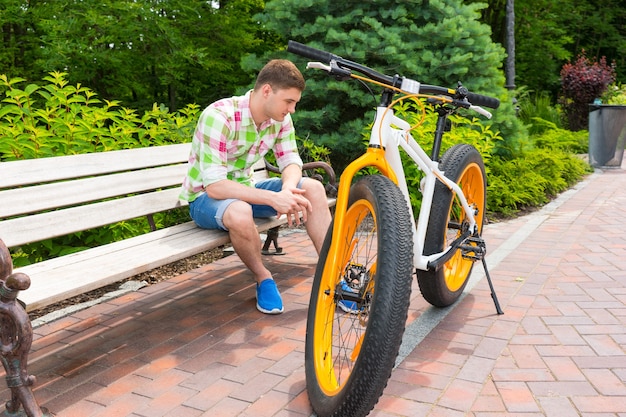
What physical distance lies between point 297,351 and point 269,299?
56 centimetres

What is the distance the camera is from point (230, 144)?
362cm

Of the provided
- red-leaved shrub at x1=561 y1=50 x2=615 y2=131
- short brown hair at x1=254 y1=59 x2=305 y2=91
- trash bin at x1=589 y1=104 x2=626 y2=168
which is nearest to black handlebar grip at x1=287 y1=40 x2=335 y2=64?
short brown hair at x1=254 y1=59 x2=305 y2=91

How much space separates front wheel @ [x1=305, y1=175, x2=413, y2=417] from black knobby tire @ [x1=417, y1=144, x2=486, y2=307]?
1.69 ft

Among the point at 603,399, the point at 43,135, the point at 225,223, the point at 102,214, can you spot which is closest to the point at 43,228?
the point at 102,214

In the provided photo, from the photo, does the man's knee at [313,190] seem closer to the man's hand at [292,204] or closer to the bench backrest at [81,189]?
the man's hand at [292,204]

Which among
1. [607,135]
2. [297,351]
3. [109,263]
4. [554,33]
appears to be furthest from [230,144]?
[554,33]

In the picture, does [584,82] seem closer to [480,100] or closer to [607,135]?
[607,135]

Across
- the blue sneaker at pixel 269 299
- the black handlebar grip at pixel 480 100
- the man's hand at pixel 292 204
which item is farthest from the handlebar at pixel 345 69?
the blue sneaker at pixel 269 299

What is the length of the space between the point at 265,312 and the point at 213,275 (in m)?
0.87

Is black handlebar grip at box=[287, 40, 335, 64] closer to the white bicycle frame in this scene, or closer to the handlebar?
the handlebar

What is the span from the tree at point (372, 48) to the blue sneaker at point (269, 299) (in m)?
3.23

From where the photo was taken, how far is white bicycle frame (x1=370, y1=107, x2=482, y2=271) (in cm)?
278

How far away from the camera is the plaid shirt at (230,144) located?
3477 millimetres

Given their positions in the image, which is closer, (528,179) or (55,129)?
(55,129)
